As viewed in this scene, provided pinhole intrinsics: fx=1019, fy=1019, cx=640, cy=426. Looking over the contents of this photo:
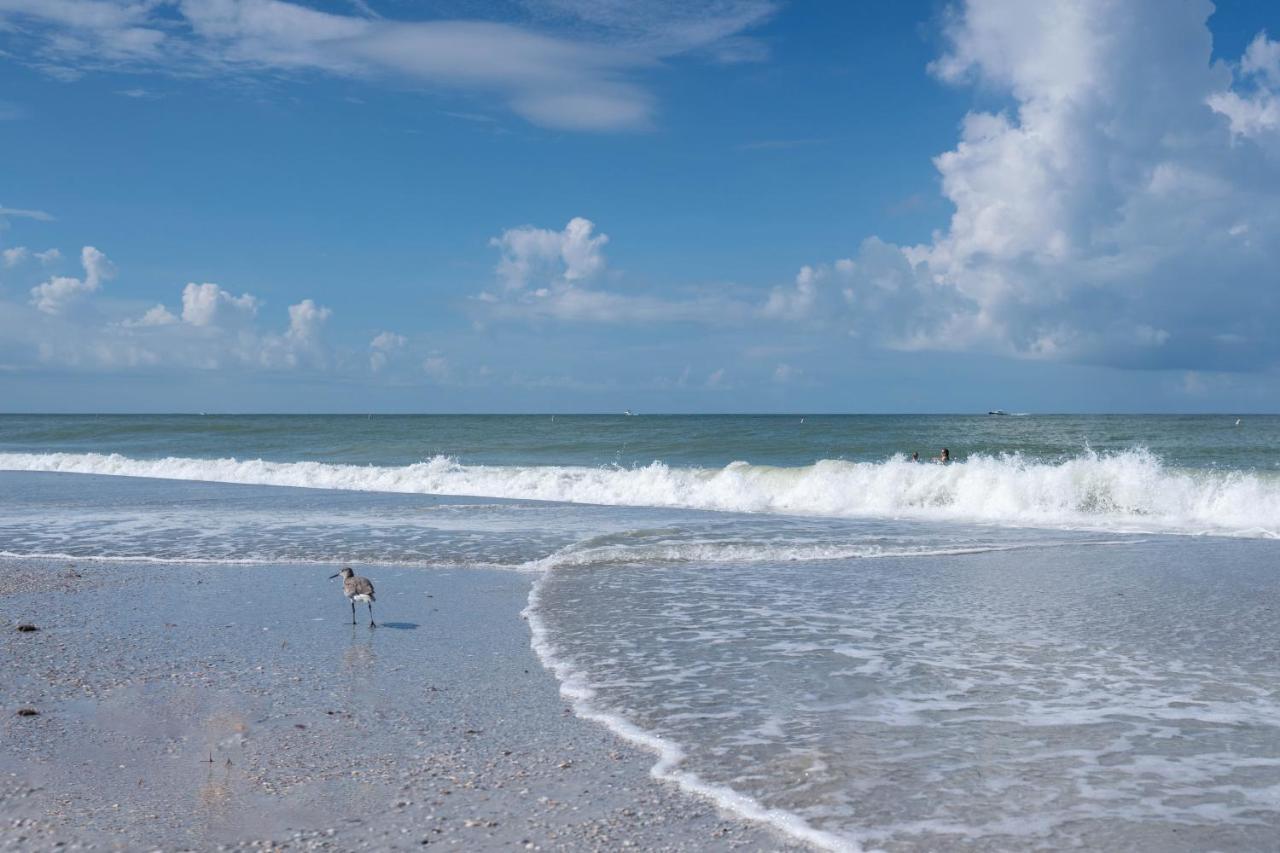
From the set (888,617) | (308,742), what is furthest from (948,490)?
(308,742)

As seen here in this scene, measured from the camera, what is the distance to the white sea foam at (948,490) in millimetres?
22406

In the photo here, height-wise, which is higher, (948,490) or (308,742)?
(948,490)

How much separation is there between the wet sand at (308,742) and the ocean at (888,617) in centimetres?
55

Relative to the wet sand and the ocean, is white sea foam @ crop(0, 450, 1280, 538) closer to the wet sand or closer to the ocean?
the ocean

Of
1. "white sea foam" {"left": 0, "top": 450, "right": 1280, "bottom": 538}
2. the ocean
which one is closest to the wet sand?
the ocean

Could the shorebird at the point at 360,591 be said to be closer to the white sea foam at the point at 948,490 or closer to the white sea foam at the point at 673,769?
the white sea foam at the point at 673,769

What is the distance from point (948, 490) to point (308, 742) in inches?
894

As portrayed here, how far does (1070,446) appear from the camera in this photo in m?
56.5

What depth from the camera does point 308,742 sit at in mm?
6664

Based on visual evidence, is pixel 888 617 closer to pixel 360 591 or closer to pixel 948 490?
pixel 360 591

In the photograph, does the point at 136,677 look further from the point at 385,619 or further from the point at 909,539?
the point at 909,539

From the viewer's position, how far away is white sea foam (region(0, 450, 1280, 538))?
22.4m

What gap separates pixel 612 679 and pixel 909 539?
1150 centimetres

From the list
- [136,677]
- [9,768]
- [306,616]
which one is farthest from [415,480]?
[9,768]
